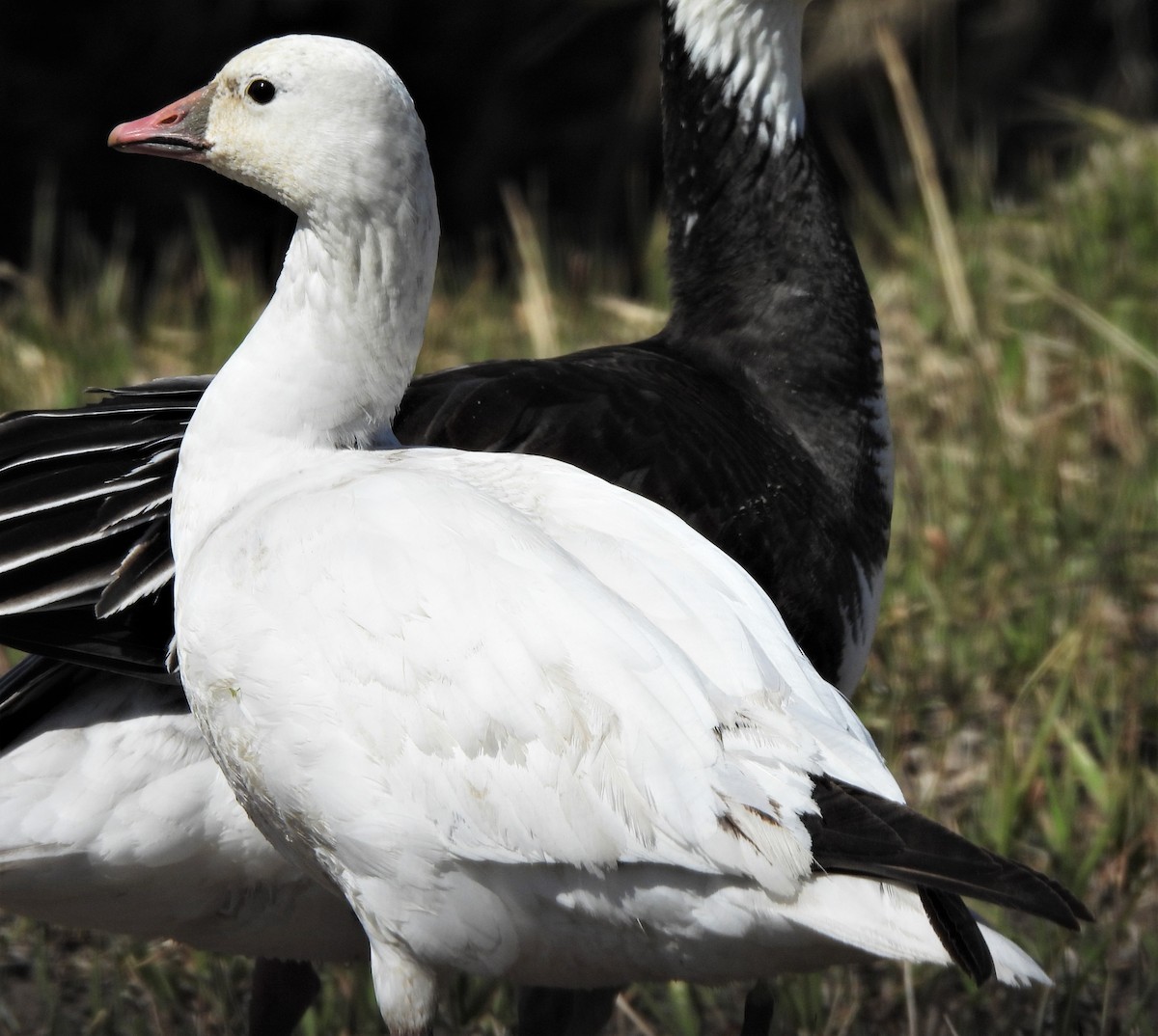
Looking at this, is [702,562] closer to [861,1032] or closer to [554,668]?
[554,668]

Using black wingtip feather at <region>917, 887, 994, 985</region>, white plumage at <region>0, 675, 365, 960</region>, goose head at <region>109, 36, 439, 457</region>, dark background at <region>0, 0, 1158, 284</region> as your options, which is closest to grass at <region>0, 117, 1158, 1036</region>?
white plumage at <region>0, 675, 365, 960</region>

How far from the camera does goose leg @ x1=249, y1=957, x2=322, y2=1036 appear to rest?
2779 mm

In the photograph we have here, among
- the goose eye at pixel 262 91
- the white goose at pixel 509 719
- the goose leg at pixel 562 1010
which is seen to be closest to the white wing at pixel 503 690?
the white goose at pixel 509 719

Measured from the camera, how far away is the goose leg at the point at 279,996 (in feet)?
9.12

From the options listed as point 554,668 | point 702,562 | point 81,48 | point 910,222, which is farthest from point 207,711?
point 81,48

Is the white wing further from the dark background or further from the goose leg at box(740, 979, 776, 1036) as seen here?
the dark background

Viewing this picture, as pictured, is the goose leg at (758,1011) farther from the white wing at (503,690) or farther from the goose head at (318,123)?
the goose head at (318,123)

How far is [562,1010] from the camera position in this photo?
266 cm

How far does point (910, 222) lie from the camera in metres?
5.80

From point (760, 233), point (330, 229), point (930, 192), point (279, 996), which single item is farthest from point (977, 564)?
point (330, 229)

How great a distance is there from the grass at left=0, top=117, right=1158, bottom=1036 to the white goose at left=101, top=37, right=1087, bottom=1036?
2.48ft

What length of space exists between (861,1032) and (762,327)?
3.84ft

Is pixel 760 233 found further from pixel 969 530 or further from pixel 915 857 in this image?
pixel 915 857

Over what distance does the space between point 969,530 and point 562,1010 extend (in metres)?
1.72
